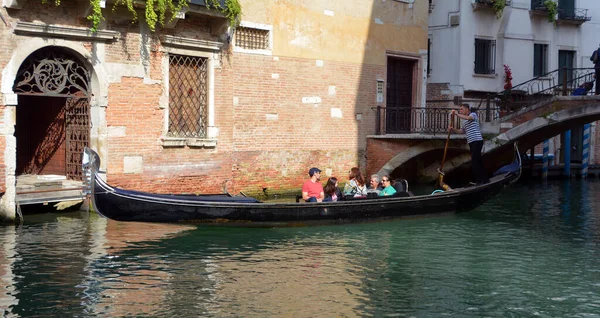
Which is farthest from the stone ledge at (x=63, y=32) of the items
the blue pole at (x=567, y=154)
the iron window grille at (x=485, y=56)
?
the blue pole at (x=567, y=154)

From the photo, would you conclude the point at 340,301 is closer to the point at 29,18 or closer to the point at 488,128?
the point at 29,18

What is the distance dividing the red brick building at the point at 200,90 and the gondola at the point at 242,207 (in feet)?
5.17

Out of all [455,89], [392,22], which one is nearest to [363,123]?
[392,22]

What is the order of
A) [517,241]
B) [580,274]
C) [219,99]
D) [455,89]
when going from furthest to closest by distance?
[455,89] → [219,99] → [517,241] → [580,274]

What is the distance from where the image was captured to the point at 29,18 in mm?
10461

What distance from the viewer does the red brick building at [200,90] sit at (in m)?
10.9

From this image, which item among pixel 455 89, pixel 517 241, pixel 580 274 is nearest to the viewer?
pixel 580 274

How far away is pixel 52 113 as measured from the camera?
1231 centimetres

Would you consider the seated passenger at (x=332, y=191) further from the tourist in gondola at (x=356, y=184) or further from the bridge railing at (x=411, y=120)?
the bridge railing at (x=411, y=120)

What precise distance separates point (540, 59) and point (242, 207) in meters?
12.8

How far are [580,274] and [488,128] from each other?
286 inches

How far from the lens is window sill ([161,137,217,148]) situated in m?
12.1

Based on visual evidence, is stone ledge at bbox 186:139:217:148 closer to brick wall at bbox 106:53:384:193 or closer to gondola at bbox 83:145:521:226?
brick wall at bbox 106:53:384:193

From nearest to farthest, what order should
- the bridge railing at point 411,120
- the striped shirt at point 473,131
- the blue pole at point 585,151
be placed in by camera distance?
the striped shirt at point 473,131 < the bridge railing at point 411,120 < the blue pole at point 585,151
